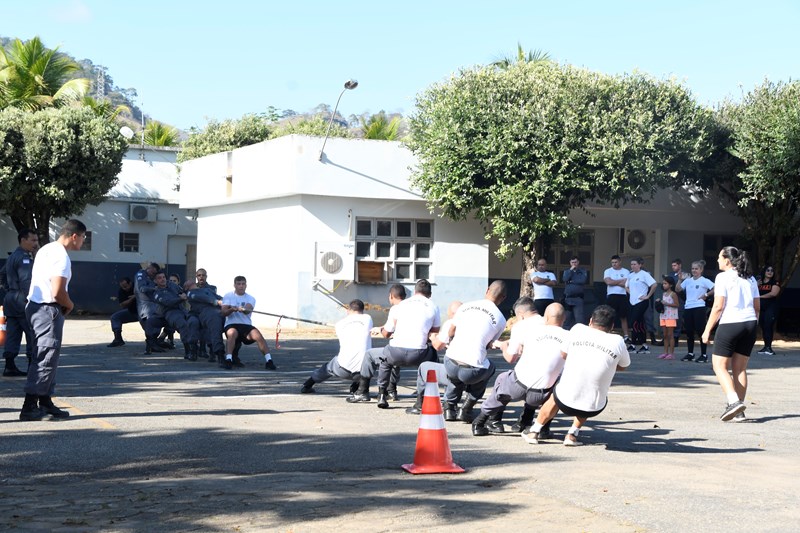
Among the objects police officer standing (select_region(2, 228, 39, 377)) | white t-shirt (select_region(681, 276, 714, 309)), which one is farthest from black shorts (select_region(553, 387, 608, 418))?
white t-shirt (select_region(681, 276, 714, 309))

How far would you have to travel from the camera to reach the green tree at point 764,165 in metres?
24.3

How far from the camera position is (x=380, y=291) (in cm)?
2723

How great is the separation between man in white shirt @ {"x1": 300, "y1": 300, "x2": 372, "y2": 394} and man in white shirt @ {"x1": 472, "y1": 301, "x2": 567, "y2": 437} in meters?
2.66

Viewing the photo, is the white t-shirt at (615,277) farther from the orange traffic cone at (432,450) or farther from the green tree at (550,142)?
the orange traffic cone at (432,450)

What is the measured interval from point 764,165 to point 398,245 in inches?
356

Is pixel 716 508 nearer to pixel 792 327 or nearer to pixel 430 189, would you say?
pixel 430 189

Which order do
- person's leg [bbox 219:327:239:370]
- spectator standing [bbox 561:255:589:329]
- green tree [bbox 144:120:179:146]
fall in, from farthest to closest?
green tree [bbox 144:120:179:146] < spectator standing [bbox 561:255:589:329] < person's leg [bbox 219:327:239:370]

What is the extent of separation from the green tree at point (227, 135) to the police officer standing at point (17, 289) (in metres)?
27.3

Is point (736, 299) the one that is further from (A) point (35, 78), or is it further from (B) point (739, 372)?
(A) point (35, 78)

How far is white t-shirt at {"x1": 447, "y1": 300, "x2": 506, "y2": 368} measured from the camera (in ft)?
34.3

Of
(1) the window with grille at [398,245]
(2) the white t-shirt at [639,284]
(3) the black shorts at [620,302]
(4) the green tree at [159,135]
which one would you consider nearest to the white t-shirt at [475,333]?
(2) the white t-shirt at [639,284]

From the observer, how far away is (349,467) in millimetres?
8125

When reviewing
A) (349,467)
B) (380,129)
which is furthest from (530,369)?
(380,129)

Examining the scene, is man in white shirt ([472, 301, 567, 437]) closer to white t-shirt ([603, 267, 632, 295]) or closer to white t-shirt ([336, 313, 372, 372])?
white t-shirt ([336, 313, 372, 372])
